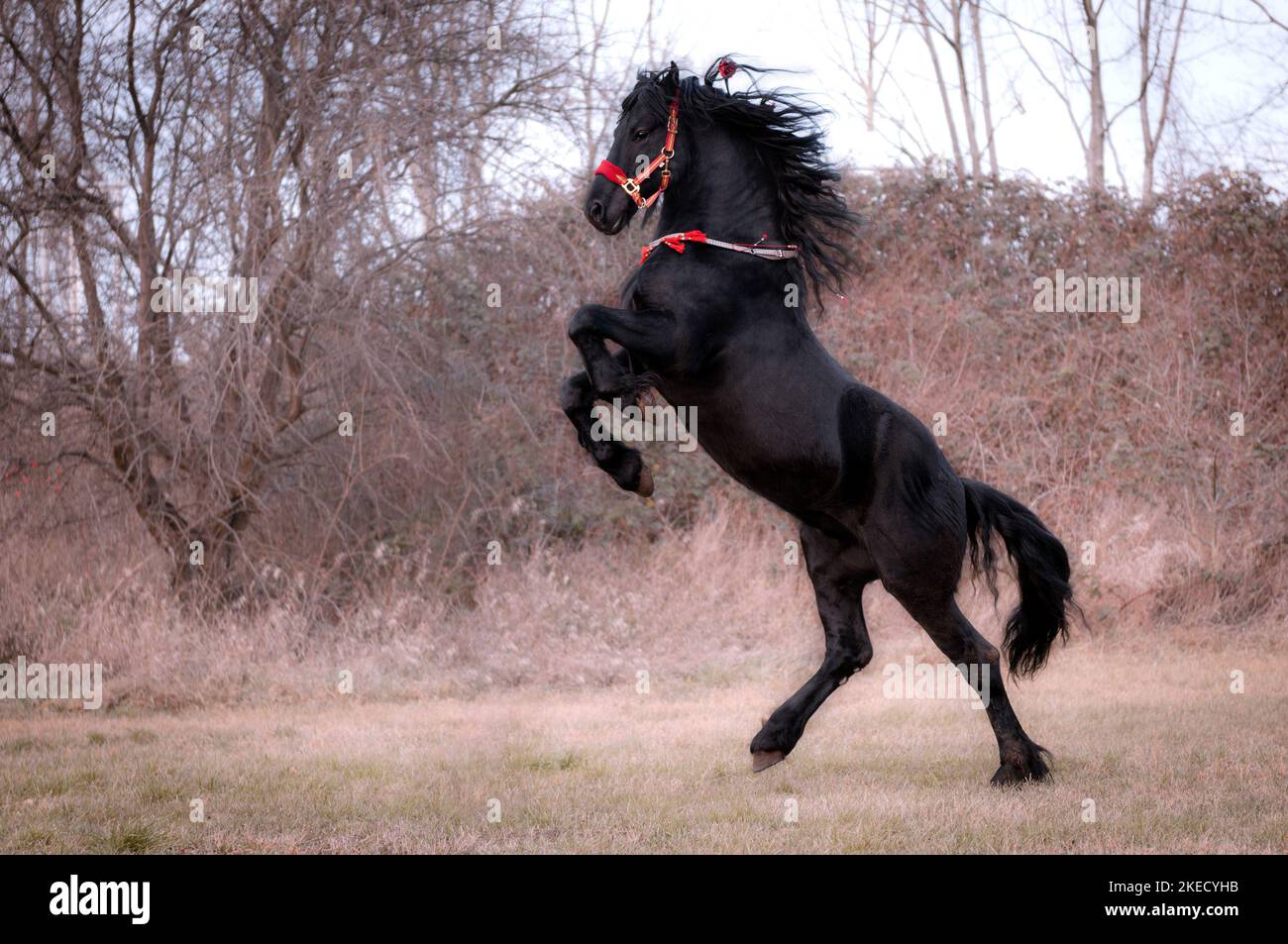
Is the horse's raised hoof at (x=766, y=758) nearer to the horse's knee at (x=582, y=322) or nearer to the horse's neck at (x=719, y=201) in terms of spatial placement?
the horse's knee at (x=582, y=322)

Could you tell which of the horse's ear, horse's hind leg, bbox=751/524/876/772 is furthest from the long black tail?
the horse's ear

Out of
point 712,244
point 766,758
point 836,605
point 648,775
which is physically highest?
point 712,244

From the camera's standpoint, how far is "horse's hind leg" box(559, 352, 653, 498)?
4.09 m

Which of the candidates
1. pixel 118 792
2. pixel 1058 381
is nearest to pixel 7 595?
pixel 118 792

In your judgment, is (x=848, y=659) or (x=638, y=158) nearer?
(x=638, y=158)

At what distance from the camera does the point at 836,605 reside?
4.98 metres

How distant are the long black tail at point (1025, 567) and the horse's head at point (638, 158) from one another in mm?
1969

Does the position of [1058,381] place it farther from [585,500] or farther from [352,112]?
[352,112]

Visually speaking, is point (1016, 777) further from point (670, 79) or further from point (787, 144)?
point (670, 79)

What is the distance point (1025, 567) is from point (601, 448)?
7.53ft

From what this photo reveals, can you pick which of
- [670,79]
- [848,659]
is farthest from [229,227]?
[848,659]

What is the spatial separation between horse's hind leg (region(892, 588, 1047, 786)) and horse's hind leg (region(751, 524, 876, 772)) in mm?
262

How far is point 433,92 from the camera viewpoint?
29.8 feet

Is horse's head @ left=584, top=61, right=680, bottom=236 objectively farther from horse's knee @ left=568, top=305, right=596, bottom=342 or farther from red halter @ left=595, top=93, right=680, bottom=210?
horse's knee @ left=568, top=305, right=596, bottom=342
